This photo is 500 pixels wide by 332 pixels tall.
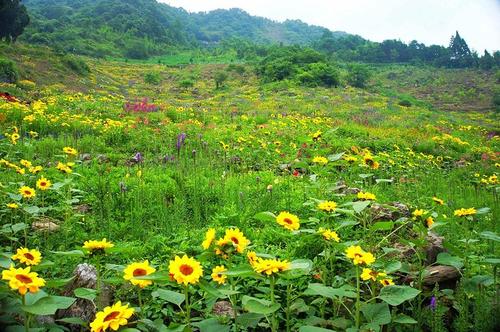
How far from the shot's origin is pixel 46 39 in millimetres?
45031

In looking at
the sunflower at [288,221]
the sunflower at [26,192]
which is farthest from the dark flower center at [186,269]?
the sunflower at [26,192]

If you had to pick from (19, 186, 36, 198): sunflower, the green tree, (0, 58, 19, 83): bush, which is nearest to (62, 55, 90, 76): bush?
the green tree

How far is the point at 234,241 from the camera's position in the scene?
166cm

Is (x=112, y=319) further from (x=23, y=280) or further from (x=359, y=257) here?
(x=359, y=257)

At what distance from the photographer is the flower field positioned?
1.56 m

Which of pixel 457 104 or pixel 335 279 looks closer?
pixel 335 279

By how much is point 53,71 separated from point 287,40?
118 m

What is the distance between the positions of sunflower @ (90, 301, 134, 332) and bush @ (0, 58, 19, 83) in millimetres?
16425

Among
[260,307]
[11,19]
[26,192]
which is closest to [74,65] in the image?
[11,19]

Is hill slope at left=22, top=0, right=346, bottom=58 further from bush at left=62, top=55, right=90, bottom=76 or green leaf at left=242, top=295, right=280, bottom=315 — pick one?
green leaf at left=242, top=295, right=280, bottom=315

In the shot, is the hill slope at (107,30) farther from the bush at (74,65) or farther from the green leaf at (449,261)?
the green leaf at (449,261)

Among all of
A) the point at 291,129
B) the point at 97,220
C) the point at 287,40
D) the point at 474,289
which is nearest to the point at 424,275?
the point at 474,289

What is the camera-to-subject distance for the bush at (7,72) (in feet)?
48.5

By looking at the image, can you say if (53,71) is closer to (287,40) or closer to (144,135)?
(144,135)
